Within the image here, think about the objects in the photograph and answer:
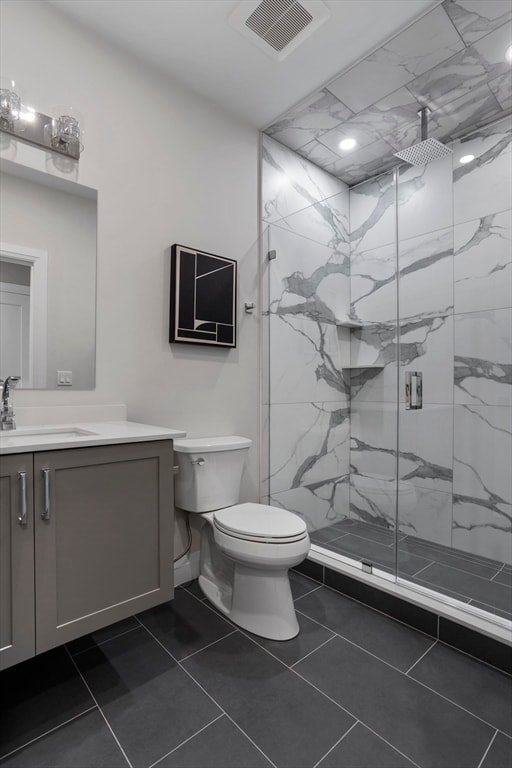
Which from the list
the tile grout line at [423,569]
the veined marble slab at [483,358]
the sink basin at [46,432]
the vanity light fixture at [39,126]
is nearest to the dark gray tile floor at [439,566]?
the tile grout line at [423,569]

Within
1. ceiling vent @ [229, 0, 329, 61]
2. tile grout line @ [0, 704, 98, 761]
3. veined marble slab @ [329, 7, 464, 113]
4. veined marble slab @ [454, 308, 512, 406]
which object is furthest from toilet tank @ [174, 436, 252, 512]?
veined marble slab @ [329, 7, 464, 113]

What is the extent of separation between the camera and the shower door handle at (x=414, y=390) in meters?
2.04

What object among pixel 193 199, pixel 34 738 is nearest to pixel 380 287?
pixel 193 199

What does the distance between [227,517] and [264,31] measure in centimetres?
224

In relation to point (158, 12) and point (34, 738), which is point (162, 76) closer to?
point (158, 12)

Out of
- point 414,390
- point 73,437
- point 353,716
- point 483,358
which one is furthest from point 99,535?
point 483,358

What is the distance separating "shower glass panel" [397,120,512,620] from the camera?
6.64 feet

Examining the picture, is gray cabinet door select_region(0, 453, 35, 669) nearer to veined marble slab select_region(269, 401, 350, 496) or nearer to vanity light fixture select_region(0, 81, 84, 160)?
vanity light fixture select_region(0, 81, 84, 160)

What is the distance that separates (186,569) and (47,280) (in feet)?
5.13

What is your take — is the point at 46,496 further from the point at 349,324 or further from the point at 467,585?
the point at 349,324

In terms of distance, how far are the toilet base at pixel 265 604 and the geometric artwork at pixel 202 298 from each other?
45.9 inches

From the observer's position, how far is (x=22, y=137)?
1.59m

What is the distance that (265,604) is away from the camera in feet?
5.45

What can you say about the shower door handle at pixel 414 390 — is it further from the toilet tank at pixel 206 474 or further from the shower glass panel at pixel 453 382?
the toilet tank at pixel 206 474
